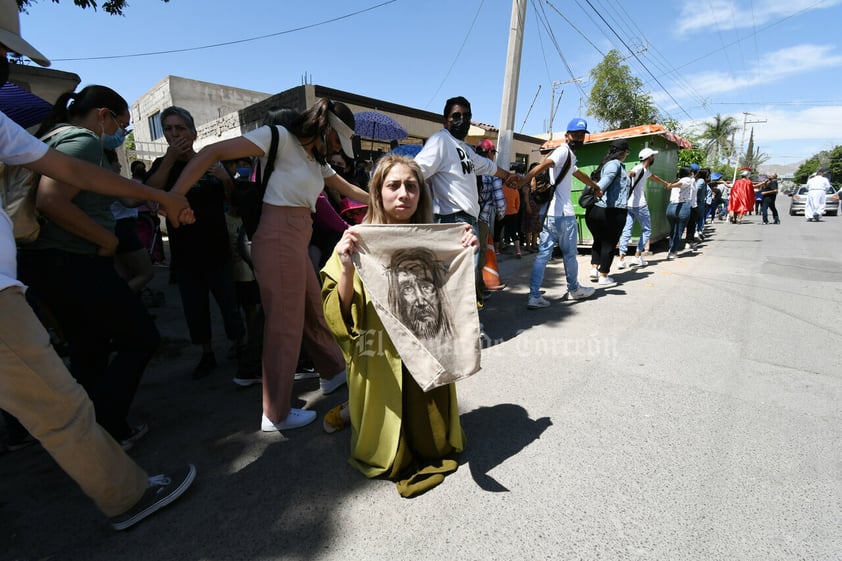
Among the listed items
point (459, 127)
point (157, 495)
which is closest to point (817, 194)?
point (459, 127)

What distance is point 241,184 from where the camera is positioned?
2770 mm

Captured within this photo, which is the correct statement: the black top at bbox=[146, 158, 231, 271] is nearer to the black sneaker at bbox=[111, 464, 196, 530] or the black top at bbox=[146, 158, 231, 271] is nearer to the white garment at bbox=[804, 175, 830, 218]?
the black sneaker at bbox=[111, 464, 196, 530]

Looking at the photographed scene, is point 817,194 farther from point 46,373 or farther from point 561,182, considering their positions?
point 46,373

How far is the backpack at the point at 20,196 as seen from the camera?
1.61 meters

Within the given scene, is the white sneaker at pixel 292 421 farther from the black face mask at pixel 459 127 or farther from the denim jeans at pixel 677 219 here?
the denim jeans at pixel 677 219

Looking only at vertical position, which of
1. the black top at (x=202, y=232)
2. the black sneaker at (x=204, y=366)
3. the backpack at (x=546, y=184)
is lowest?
the black sneaker at (x=204, y=366)

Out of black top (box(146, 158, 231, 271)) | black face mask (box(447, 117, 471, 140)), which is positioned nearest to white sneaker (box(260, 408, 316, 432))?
black top (box(146, 158, 231, 271))

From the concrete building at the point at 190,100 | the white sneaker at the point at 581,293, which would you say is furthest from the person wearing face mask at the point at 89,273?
the concrete building at the point at 190,100

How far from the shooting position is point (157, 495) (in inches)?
72.9

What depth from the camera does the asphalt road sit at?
1680mm

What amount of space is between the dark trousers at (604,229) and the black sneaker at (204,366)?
15.9 feet

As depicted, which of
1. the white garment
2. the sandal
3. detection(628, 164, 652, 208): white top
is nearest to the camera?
the sandal

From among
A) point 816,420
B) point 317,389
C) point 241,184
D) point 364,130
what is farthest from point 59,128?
point 364,130

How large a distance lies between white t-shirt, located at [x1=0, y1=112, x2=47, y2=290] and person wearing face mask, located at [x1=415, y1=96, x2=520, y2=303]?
94.8 inches
